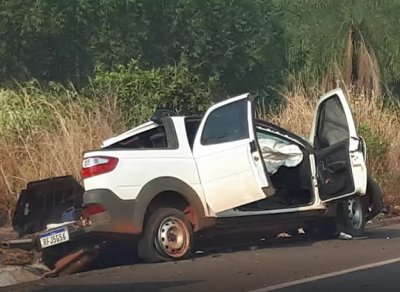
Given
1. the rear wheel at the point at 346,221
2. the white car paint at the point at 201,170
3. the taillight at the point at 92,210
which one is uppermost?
the white car paint at the point at 201,170

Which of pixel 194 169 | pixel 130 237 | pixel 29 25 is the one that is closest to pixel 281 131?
pixel 194 169

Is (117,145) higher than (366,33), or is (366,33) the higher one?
(366,33)

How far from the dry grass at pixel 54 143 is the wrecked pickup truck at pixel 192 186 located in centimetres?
347

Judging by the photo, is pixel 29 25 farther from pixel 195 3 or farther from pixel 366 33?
pixel 366 33

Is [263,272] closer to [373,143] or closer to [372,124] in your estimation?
[373,143]

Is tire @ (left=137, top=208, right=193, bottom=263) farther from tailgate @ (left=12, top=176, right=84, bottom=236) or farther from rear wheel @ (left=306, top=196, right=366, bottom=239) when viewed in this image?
rear wheel @ (left=306, top=196, right=366, bottom=239)

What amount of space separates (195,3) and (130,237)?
23.1 m

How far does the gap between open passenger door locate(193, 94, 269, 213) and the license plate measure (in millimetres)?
1825

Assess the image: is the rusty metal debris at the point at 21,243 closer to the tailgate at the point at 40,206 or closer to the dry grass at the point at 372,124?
the tailgate at the point at 40,206

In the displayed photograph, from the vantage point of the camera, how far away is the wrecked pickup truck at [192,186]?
36.0 feet

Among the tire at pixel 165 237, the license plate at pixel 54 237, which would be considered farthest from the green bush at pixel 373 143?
the license plate at pixel 54 237

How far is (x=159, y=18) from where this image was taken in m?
33.6

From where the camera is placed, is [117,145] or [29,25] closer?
[117,145]

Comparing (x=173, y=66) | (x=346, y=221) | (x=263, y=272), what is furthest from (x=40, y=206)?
(x=173, y=66)
